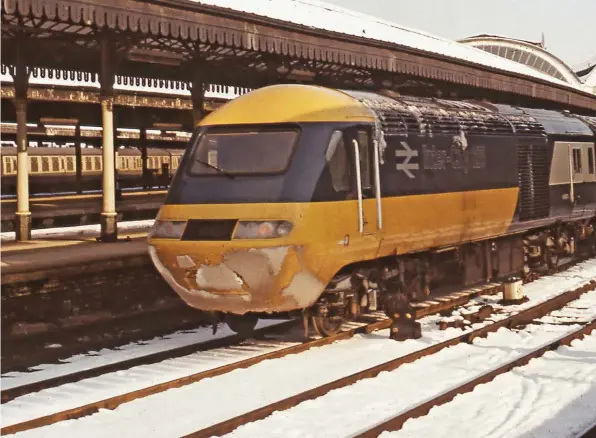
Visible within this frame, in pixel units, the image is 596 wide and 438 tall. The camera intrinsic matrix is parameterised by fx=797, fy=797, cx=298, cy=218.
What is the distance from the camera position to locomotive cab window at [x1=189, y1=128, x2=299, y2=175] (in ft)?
30.4

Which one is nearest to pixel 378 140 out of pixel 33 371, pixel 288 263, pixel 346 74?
pixel 288 263

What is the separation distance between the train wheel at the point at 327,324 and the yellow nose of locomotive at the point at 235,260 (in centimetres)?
94

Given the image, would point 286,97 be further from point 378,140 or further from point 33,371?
point 33,371

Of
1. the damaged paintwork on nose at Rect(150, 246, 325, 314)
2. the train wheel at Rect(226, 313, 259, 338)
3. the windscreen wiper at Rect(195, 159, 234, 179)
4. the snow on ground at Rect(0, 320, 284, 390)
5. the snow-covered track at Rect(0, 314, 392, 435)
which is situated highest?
the windscreen wiper at Rect(195, 159, 234, 179)

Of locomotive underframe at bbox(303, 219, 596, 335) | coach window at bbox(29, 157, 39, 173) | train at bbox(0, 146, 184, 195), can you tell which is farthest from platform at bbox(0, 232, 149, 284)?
coach window at bbox(29, 157, 39, 173)

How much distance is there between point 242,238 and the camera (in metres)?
8.85

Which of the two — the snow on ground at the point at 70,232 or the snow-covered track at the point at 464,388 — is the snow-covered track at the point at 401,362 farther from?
the snow on ground at the point at 70,232

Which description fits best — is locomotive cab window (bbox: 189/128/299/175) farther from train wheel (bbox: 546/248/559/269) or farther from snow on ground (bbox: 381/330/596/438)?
train wheel (bbox: 546/248/559/269)

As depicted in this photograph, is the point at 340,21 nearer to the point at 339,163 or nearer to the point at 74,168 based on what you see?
the point at 74,168

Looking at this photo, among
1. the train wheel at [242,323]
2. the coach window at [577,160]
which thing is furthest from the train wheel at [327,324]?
the coach window at [577,160]

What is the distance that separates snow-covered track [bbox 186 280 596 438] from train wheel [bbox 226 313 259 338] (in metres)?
2.32

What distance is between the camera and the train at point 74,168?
2342 cm

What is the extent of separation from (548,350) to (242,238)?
13.3ft

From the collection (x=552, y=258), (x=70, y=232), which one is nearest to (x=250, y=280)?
(x=70, y=232)
